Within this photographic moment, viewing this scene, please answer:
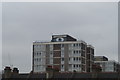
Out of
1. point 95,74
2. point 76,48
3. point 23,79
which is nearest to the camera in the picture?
point 95,74

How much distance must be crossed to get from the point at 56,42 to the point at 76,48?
5772mm

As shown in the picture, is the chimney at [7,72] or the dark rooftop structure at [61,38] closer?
the chimney at [7,72]

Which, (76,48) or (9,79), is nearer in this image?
(9,79)

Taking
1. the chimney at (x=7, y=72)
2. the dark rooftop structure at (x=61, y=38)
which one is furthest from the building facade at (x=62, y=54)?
the chimney at (x=7, y=72)

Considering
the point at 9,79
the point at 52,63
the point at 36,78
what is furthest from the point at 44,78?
the point at 52,63

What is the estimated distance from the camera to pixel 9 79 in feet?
179

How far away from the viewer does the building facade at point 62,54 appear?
8888 centimetres

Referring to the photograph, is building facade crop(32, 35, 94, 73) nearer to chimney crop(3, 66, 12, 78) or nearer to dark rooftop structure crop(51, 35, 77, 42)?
dark rooftop structure crop(51, 35, 77, 42)

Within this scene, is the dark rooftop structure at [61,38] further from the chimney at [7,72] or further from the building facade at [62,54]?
the chimney at [7,72]

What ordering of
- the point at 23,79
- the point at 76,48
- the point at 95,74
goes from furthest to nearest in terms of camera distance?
the point at 76,48, the point at 23,79, the point at 95,74

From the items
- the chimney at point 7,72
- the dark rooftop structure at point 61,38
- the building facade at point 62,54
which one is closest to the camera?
the chimney at point 7,72

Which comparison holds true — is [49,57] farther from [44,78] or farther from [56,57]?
[44,78]

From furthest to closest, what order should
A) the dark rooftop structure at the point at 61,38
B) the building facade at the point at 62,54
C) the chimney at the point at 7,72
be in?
the dark rooftop structure at the point at 61,38, the building facade at the point at 62,54, the chimney at the point at 7,72

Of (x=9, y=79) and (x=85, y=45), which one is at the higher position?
(x=85, y=45)
